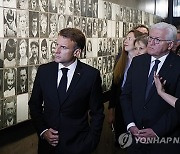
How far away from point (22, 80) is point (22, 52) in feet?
0.85

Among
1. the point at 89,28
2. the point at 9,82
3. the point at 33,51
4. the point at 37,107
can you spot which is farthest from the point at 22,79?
the point at 89,28

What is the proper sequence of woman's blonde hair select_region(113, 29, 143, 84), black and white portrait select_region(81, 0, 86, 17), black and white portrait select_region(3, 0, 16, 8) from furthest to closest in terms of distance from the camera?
black and white portrait select_region(81, 0, 86, 17), woman's blonde hair select_region(113, 29, 143, 84), black and white portrait select_region(3, 0, 16, 8)

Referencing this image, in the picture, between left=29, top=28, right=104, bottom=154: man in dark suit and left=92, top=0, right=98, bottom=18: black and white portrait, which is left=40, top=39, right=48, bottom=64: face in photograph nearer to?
left=29, top=28, right=104, bottom=154: man in dark suit

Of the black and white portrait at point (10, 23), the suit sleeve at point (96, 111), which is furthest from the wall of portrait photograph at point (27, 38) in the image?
the suit sleeve at point (96, 111)

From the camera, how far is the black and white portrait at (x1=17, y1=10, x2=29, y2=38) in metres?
2.78

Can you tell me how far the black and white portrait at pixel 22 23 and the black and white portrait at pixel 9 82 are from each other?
13.3 inches

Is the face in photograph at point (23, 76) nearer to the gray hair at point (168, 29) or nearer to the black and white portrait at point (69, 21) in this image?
the black and white portrait at point (69, 21)

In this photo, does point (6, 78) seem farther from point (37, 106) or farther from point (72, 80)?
point (72, 80)

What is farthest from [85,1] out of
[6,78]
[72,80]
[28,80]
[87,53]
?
[72,80]

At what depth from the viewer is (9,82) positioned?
2719 mm

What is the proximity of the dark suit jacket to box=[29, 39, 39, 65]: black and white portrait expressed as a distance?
28.2 inches

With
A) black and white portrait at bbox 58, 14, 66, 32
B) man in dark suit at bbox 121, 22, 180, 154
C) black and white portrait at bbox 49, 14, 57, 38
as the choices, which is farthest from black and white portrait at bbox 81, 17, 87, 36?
man in dark suit at bbox 121, 22, 180, 154

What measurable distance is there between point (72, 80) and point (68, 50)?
0.22 meters

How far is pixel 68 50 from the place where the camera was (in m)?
2.21
